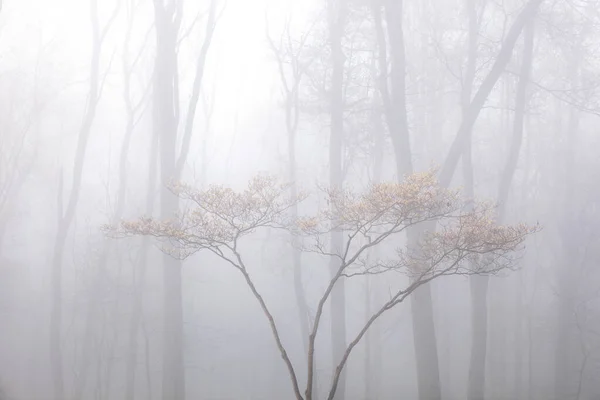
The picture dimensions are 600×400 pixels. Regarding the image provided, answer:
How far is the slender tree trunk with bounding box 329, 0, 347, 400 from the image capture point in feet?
39.9

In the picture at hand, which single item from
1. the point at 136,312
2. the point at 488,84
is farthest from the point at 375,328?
the point at 488,84

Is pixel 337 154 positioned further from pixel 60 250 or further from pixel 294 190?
pixel 60 250

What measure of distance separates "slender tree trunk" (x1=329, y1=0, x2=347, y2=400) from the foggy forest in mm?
52

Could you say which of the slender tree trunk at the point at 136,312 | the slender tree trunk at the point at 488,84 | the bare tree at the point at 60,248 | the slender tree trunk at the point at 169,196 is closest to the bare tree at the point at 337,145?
the slender tree trunk at the point at 488,84

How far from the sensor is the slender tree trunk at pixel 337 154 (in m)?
12.2

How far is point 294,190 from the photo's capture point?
47.1ft

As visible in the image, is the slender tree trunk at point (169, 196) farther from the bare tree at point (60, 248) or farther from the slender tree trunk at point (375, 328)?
the slender tree trunk at point (375, 328)

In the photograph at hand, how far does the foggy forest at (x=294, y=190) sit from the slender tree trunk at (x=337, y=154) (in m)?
0.05

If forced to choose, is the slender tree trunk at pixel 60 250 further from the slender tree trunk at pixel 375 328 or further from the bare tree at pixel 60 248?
the slender tree trunk at pixel 375 328

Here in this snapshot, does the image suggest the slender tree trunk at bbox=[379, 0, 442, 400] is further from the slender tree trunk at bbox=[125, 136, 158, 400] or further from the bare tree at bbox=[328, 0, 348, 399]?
the slender tree trunk at bbox=[125, 136, 158, 400]

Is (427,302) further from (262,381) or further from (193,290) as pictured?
(193,290)

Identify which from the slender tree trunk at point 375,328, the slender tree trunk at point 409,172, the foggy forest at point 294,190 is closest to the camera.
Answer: the slender tree trunk at point 409,172

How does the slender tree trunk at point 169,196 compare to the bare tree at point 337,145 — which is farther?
the bare tree at point 337,145

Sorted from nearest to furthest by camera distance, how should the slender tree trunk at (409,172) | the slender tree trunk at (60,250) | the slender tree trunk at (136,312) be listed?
the slender tree trunk at (409,172) < the slender tree trunk at (60,250) < the slender tree trunk at (136,312)
